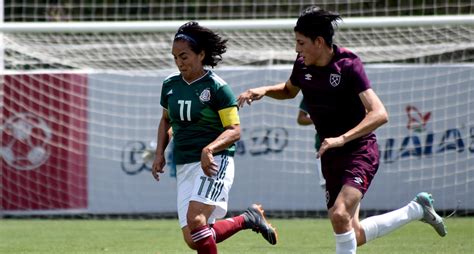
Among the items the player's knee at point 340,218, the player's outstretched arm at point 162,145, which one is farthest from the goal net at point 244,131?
the player's knee at point 340,218

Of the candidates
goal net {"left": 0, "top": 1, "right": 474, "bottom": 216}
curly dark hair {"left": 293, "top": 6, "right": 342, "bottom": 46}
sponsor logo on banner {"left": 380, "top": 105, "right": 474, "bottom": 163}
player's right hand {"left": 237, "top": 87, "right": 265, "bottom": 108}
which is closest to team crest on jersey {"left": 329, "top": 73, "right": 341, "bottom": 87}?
curly dark hair {"left": 293, "top": 6, "right": 342, "bottom": 46}

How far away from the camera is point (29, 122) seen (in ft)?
48.4

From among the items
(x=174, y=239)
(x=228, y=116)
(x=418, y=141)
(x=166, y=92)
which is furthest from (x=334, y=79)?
(x=418, y=141)

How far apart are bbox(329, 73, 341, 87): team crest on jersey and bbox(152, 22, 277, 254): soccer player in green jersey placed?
0.79 meters

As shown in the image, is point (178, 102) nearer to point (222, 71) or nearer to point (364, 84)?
point (364, 84)

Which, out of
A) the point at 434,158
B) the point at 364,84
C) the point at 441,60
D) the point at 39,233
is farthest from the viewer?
the point at 441,60

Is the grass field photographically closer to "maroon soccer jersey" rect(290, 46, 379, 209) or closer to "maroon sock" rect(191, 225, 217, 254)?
"maroon sock" rect(191, 225, 217, 254)

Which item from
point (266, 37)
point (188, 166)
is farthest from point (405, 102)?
point (188, 166)

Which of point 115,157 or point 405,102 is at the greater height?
point 405,102

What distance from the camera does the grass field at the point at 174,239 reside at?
972cm

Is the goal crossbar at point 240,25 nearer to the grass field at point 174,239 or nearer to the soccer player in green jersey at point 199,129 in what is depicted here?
the grass field at point 174,239

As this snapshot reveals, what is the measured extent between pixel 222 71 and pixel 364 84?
25.5ft

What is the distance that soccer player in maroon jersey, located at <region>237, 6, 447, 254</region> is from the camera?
682cm

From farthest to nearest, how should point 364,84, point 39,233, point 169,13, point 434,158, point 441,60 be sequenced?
point 169,13, point 441,60, point 434,158, point 39,233, point 364,84
